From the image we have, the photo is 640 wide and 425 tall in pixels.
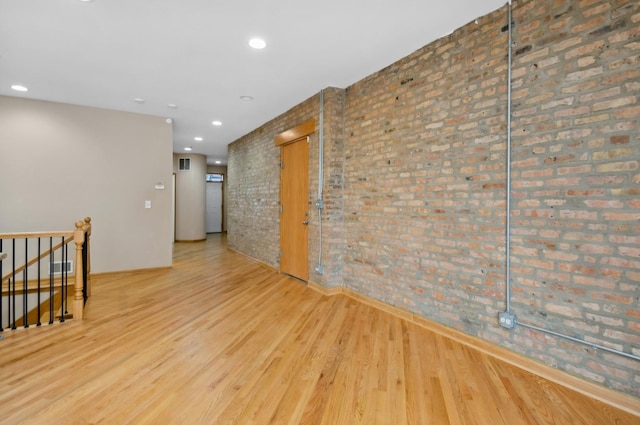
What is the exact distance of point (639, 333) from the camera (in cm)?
176

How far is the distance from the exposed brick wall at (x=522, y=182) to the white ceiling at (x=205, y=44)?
0.42 metres

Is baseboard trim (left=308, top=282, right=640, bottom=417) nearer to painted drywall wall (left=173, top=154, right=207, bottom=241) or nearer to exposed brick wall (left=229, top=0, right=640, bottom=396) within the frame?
exposed brick wall (left=229, top=0, right=640, bottom=396)

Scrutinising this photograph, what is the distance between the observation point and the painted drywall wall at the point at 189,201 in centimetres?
948

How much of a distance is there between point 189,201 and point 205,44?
7209 millimetres

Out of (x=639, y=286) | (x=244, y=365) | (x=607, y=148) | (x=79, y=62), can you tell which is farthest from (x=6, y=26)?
(x=639, y=286)

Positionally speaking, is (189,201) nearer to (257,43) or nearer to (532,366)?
(257,43)

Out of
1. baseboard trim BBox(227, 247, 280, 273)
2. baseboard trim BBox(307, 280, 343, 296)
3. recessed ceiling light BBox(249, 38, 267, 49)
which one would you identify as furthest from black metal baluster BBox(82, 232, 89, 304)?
recessed ceiling light BBox(249, 38, 267, 49)

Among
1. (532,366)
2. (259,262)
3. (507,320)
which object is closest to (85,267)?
(259,262)

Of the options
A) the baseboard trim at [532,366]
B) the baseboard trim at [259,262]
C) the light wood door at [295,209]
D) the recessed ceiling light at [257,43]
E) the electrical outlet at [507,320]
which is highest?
the recessed ceiling light at [257,43]

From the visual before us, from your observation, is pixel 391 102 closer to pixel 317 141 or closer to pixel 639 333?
pixel 317 141

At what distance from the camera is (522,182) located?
7.45 feet

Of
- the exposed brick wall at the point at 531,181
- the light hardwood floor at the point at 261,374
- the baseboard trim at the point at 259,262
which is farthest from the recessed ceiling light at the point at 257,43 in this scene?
the baseboard trim at the point at 259,262

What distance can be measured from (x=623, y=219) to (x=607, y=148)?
0.44 m

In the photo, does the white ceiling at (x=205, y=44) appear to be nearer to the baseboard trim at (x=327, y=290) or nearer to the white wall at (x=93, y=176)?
the white wall at (x=93, y=176)
